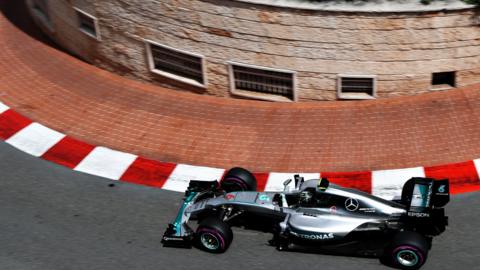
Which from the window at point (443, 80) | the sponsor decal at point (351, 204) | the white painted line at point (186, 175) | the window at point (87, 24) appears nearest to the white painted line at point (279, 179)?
the white painted line at point (186, 175)

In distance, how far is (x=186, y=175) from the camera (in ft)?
40.8

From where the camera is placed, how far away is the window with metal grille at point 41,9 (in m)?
17.4

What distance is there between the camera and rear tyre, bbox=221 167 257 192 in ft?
37.4

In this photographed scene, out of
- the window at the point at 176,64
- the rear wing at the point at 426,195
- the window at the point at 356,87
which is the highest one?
the window at the point at 356,87

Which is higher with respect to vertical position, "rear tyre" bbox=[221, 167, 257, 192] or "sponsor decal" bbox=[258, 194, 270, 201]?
"rear tyre" bbox=[221, 167, 257, 192]

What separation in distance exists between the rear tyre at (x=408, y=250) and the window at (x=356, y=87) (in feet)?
14.4

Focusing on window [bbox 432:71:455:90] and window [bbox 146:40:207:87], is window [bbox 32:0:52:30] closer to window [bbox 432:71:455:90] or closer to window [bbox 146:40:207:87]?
window [bbox 146:40:207:87]

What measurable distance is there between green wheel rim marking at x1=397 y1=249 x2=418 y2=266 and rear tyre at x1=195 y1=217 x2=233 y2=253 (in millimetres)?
2660

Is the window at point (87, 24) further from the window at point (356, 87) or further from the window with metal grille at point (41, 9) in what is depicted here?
the window at point (356, 87)

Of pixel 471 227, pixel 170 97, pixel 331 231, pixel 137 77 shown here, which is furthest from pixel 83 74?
pixel 471 227

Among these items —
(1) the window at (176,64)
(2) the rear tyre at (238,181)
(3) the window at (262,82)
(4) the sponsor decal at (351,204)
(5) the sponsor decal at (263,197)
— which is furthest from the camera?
(1) the window at (176,64)

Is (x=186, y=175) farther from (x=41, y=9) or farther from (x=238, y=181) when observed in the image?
(x=41, y=9)

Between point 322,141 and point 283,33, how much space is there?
2.29m

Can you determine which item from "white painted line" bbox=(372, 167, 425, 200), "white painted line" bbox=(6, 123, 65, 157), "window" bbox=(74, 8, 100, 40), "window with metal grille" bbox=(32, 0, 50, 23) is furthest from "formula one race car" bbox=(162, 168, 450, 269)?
"window with metal grille" bbox=(32, 0, 50, 23)
